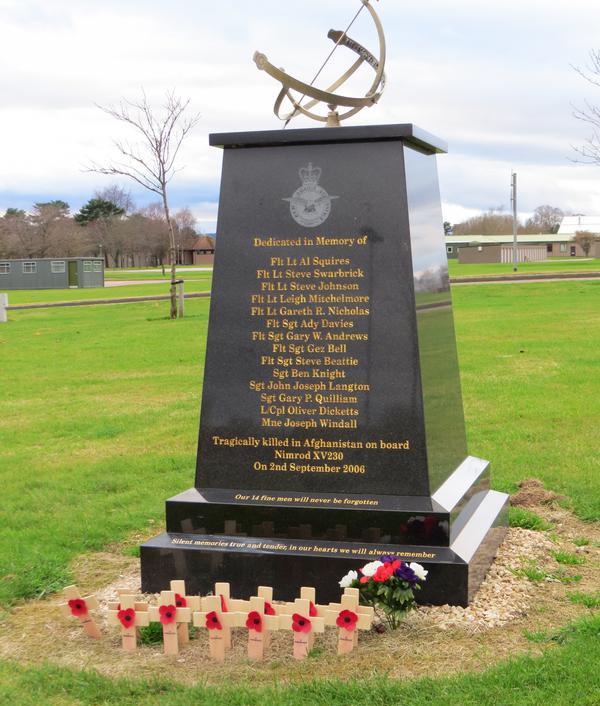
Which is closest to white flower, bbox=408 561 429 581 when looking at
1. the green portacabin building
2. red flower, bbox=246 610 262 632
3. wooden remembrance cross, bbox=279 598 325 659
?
wooden remembrance cross, bbox=279 598 325 659

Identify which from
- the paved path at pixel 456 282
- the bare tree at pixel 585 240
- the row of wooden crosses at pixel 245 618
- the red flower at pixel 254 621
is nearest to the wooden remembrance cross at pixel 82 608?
the row of wooden crosses at pixel 245 618

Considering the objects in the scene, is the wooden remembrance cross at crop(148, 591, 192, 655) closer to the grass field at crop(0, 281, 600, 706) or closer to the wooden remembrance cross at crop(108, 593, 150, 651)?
the wooden remembrance cross at crop(108, 593, 150, 651)

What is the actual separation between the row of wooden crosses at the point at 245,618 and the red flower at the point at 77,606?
15cm

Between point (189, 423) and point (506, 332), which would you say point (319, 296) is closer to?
point (189, 423)

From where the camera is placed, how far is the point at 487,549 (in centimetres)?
543

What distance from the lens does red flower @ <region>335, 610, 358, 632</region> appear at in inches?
170

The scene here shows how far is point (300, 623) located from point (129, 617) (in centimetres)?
82

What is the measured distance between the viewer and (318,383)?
17.4 ft

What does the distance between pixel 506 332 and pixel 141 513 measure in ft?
42.4

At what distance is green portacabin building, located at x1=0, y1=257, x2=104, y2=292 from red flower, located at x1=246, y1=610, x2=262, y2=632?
53404 mm

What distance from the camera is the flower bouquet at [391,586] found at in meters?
4.51

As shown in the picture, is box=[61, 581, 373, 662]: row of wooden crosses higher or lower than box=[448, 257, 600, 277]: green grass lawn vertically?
lower

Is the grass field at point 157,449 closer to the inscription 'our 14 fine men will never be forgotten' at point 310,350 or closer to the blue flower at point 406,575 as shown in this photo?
the blue flower at point 406,575

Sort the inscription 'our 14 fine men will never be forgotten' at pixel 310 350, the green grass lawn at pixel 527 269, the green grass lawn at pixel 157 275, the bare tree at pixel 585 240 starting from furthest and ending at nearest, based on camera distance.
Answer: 1. the bare tree at pixel 585 240
2. the green grass lawn at pixel 157 275
3. the green grass lawn at pixel 527 269
4. the inscription 'our 14 fine men will never be forgotten' at pixel 310 350
